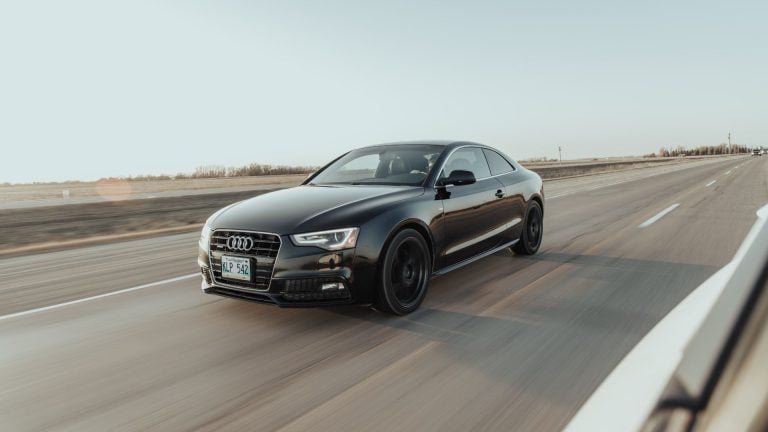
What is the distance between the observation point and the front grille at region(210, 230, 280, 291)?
4.22 metres

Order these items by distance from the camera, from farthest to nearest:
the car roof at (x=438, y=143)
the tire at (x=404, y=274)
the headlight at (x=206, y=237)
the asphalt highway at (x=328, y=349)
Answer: the car roof at (x=438, y=143)
the headlight at (x=206, y=237)
the tire at (x=404, y=274)
the asphalt highway at (x=328, y=349)

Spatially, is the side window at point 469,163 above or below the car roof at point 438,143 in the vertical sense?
below

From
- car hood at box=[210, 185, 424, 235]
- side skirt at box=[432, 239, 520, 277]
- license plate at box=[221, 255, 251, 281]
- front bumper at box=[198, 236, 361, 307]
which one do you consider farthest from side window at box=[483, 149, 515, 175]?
license plate at box=[221, 255, 251, 281]

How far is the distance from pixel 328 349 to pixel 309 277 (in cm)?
60

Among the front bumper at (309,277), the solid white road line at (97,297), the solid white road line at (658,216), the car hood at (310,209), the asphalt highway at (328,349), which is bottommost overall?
the solid white road line at (658,216)

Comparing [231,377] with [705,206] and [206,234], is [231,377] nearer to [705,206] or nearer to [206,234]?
[206,234]

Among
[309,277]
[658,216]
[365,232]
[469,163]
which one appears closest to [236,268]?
[309,277]

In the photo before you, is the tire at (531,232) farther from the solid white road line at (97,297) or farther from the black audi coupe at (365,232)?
the solid white road line at (97,297)

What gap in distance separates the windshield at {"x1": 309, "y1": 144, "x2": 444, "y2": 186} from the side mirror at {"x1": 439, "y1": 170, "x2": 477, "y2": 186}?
246 mm

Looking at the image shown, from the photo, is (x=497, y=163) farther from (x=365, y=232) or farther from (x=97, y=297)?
(x=97, y=297)

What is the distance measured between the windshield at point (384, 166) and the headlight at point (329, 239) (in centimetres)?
133

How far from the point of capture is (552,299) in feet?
16.5

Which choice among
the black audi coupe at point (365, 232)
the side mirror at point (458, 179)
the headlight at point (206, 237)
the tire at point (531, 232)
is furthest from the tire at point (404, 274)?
the tire at point (531, 232)

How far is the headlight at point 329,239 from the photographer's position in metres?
4.20
